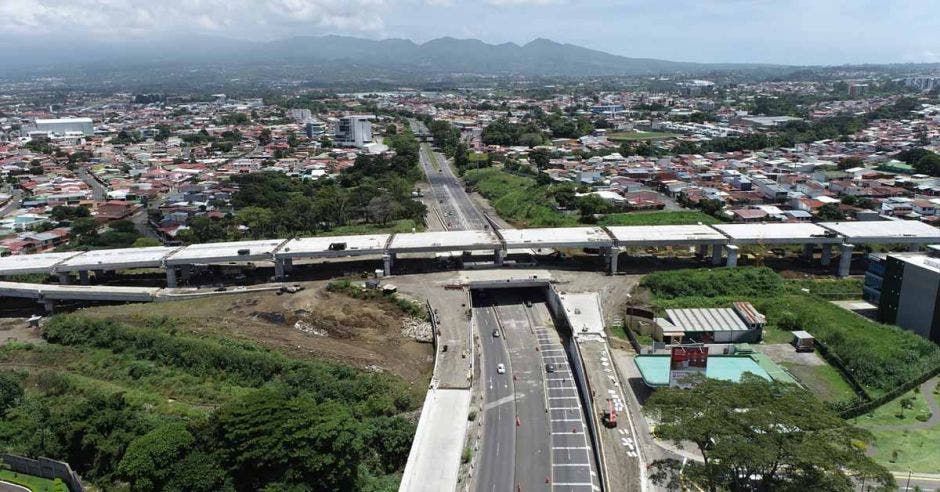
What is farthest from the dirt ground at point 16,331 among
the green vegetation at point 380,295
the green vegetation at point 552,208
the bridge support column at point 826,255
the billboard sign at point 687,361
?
the bridge support column at point 826,255

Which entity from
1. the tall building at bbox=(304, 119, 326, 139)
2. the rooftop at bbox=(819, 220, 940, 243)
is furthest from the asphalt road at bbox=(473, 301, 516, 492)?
the tall building at bbox=(304, 119, 326, 139)

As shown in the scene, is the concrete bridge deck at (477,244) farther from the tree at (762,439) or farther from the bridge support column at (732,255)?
the tree at (762,439)

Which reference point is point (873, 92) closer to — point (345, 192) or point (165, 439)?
point (345, 192)

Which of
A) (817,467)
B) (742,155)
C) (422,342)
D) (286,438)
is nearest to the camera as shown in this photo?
(817,467)

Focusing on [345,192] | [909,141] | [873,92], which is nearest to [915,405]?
[345,192]

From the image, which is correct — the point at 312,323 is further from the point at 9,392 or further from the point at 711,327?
the point at 711,327

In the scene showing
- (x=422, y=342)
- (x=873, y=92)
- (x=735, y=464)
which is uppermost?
(x=873, y=92)
